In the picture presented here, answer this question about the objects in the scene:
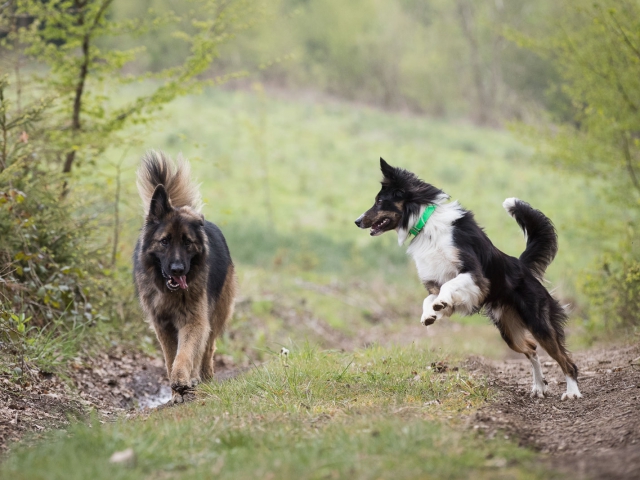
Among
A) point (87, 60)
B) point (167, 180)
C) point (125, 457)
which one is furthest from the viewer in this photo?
point (87, 60)

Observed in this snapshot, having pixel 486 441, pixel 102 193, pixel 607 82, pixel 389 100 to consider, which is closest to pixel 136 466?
pixel 486 441

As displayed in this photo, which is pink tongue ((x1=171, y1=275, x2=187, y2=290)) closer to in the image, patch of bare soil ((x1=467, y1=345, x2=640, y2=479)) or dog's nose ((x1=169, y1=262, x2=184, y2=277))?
dog's nose ((x1=169, y1=262, x2=184, y2=277))

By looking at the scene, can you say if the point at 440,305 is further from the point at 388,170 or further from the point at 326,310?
the point at 326,310

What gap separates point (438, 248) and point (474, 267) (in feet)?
1.34

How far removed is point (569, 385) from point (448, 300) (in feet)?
5.18

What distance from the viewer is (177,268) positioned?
6238mm

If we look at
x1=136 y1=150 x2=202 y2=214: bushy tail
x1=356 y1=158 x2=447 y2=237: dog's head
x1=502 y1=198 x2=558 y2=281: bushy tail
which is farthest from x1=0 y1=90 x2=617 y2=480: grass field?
x1=136 y1=150 x2=202 y2=214: bushy tail

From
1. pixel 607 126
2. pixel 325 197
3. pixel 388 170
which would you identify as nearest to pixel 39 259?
pixel 388 170

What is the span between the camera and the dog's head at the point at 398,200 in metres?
6.77

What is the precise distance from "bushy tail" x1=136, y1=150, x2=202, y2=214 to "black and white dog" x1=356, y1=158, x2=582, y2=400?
2058mm

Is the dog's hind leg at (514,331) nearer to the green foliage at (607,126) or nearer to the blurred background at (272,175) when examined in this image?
the blurred background at (272,175)

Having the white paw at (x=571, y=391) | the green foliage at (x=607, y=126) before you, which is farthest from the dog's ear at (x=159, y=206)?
the green foliage at (x=607, y=126)

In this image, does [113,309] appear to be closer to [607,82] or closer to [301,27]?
[607,82]

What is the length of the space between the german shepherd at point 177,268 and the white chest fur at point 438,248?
7.28 ft
